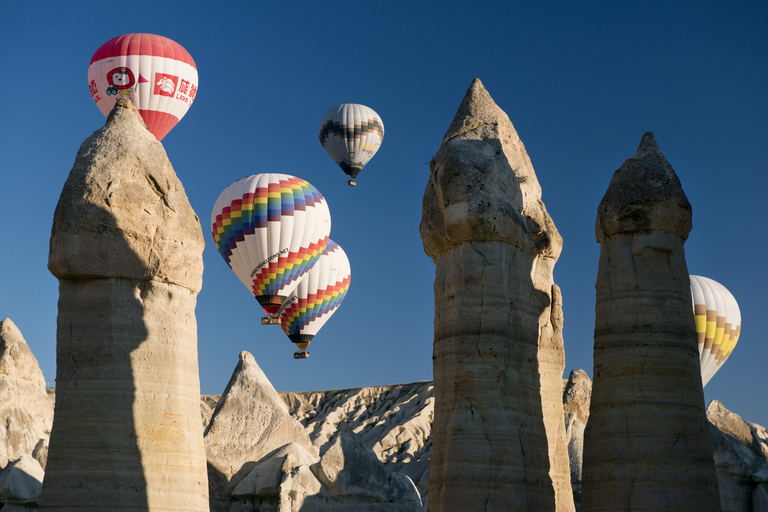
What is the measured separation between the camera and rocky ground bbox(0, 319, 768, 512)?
1817 centimetres

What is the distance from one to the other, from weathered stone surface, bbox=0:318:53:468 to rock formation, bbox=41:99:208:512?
10880mm

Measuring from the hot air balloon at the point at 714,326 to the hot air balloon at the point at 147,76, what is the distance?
16.3m

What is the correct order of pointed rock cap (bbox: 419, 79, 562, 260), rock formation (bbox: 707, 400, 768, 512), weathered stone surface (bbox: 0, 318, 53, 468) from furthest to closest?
1. rock formation (bbox: 707, 400, 768, 512)
2. weathered stone surface (bbox: 0, 318, 53, 468)
3. pointed rock cap (bbox: 419, 79, 562, 260)

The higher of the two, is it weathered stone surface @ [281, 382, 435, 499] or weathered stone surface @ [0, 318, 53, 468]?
weathered stone surface @ [281, 382, 435, 499]

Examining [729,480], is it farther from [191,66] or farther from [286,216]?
[191,66]

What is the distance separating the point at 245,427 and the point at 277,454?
3.40m

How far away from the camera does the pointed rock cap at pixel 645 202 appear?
46.8 ft

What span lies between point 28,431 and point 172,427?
1238 centimetres

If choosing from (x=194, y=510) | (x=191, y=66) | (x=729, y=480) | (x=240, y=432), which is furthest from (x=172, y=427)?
(x=191, y=66)

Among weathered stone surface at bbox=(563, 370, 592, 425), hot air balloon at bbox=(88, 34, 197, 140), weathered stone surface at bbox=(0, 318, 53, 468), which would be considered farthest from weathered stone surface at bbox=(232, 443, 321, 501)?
hot air balloon at bbox=(88, 34, 197, 140)

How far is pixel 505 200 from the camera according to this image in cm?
1393

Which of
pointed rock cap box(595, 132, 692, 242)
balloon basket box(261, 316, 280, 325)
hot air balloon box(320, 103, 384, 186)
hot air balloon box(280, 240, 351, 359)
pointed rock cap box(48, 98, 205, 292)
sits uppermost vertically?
hot air balloon box(320, 103, 384, 186)

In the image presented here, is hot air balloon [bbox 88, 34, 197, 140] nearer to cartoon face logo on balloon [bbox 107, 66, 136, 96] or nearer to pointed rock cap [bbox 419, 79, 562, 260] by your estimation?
cartoon face logo on balloon [bbox 107, 66, 136, 96]

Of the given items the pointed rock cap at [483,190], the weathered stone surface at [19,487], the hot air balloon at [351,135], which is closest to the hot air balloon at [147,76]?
the weathered stone surface at [19,487]
